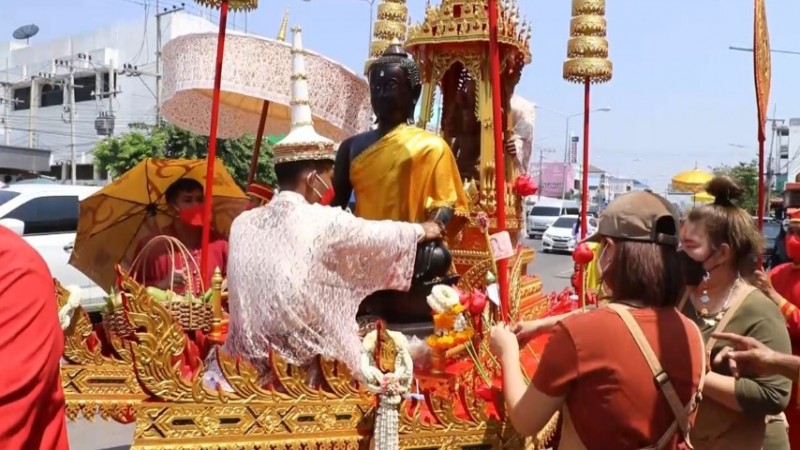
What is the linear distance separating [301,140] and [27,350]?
5.25 ft

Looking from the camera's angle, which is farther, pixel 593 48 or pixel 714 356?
pixel 593 48

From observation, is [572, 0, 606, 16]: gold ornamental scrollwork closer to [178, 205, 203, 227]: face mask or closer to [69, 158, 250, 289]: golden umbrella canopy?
[69, 158, 250, 289]: golden umbrella canopy

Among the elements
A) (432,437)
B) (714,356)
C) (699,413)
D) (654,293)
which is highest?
(654,293)

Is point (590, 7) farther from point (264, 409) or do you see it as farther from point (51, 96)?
point (51, 96)

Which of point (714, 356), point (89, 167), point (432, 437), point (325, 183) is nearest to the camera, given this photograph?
point (714, 356)

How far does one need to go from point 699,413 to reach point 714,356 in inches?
6.6

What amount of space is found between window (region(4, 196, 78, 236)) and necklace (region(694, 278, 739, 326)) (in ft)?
23.5

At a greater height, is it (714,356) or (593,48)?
(593,48)

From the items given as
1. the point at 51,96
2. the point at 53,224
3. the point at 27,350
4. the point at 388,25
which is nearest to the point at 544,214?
the point at 51,96

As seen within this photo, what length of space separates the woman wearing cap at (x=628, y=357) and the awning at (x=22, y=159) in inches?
488

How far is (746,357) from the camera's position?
1948mm

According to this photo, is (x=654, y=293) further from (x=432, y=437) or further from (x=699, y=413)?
(x=432, y=437)

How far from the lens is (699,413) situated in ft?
6.97

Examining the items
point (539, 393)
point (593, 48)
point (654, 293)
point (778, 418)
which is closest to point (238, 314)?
point (539, 393)
